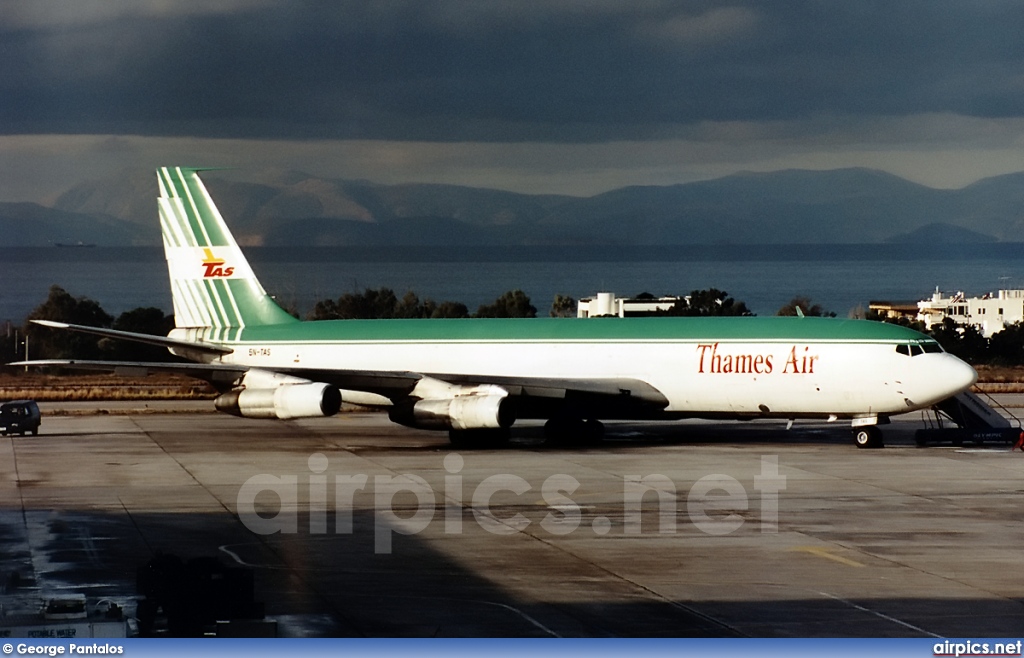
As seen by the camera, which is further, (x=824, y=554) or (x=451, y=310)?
(x=451, y=310)

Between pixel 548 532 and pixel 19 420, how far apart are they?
96.6 feet

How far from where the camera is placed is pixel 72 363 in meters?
40.8

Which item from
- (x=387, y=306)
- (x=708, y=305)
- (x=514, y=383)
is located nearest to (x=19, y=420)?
(x=514, y=383)

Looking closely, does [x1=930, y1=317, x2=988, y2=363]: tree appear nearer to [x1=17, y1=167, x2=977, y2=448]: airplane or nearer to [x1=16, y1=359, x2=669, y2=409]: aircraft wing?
[x1=17, y1=167, x2=977, y2=448]: airplane

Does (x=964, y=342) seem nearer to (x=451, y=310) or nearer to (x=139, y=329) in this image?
(x=451, y=310)

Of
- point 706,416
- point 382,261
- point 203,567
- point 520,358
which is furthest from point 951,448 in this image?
point 203,567

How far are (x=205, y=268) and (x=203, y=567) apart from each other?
36281 mm

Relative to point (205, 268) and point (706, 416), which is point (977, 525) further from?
point (205, 268)

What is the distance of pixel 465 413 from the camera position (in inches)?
1678

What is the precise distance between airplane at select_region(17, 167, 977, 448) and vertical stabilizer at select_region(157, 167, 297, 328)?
1494 mm

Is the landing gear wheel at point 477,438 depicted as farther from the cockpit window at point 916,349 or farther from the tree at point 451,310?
the tree at point 451,310

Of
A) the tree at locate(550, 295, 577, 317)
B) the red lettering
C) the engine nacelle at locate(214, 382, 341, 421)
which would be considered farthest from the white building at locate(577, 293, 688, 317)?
the engine nacelle at locate(214, 382, 341, 421)

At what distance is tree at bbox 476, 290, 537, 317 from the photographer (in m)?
77.5

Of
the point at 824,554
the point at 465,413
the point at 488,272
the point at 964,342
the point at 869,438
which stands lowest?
the point at 824,554
